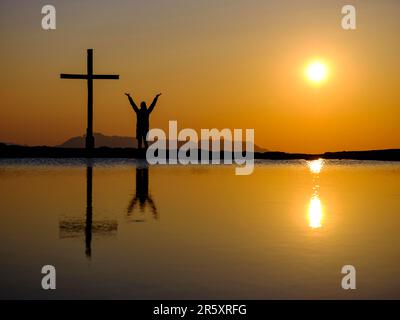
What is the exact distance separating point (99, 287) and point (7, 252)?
3305mm

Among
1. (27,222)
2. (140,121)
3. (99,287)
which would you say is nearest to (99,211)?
(27,222)

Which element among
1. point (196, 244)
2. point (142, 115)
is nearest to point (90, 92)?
point (142, 115)

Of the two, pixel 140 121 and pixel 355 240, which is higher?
pixel 140 121

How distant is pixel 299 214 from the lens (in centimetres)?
1706

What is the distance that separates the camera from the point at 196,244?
40.0 feet

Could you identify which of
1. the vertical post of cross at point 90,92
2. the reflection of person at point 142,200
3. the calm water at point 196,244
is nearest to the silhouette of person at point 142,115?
the vertical post of cross at point 90,92

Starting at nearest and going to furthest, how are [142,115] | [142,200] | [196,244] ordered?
[196,244], [142,200], [142,115]

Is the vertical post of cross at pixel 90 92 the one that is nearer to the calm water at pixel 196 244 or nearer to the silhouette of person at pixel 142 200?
the silhouette of person at pixel 142 200

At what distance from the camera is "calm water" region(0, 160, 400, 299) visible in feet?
28.9

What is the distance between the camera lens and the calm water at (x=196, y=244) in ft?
28.9

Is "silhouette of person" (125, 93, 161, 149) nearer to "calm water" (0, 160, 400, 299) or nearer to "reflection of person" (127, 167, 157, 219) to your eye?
"reflection of person" (127, 167, 157, 219)

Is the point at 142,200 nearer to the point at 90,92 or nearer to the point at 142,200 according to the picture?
the point at 142,200
